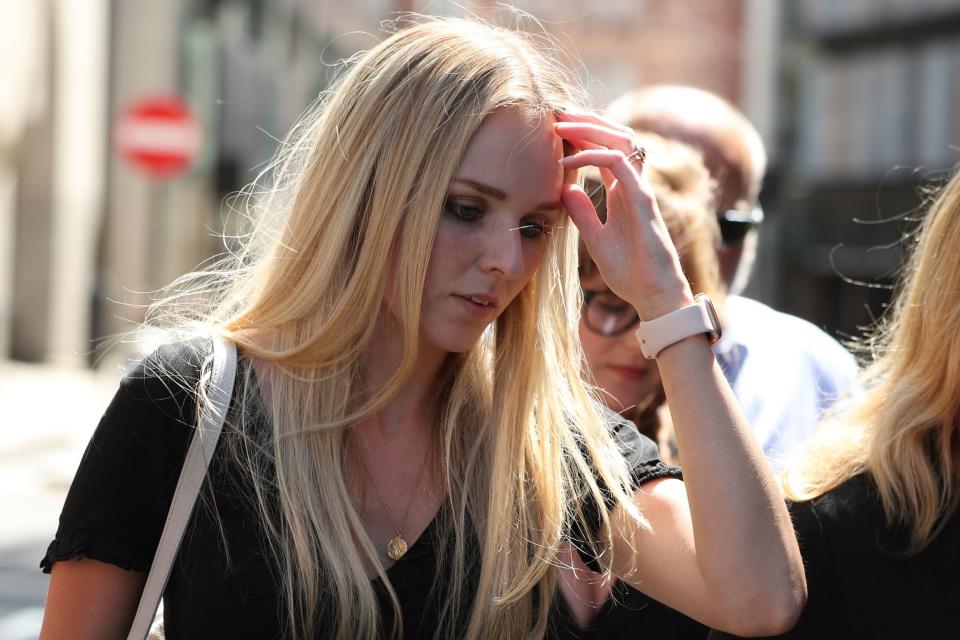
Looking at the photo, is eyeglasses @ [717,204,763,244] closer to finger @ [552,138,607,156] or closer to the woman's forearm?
finger @ [552,138,607,156]

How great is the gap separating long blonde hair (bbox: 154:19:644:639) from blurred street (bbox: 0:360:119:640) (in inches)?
89.5

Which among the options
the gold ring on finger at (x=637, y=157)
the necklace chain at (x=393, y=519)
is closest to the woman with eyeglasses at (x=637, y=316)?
the gold ring on finger at (x=637, y=157)

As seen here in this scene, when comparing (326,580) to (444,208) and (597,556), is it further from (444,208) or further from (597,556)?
(444,208)

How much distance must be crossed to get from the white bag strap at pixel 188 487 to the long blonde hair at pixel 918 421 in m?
1.11

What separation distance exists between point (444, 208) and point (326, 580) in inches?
26.3

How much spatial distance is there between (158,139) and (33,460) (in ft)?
10.5

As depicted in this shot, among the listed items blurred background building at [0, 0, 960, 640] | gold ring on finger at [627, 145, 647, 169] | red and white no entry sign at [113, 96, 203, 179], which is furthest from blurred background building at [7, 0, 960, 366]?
gold ring on finger at [627, 145, 647, 169]

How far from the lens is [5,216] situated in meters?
14.7

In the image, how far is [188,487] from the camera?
2.16m

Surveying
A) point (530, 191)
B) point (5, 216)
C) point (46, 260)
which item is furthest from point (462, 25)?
point (46, 260)

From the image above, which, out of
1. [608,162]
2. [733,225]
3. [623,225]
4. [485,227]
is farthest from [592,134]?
[733,225]

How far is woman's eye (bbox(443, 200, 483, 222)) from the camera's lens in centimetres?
230

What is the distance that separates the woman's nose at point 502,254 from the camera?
229 cm

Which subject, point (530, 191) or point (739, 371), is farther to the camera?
point (739, 371)
